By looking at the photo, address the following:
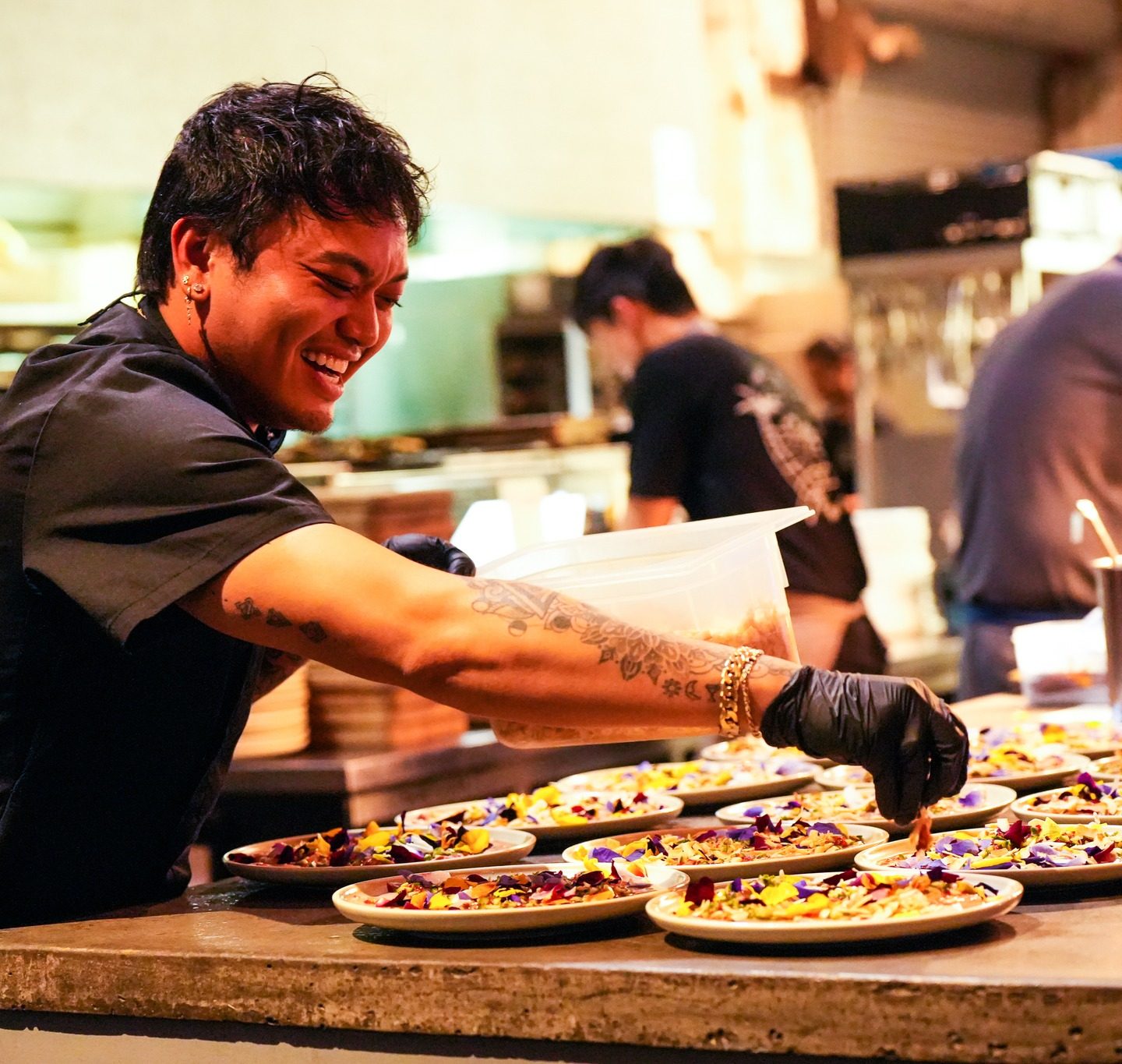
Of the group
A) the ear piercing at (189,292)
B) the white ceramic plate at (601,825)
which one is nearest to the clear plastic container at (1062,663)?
the white ceramic plate at (601,825)

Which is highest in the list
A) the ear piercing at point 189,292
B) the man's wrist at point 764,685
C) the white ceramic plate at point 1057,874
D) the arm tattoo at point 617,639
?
the ear piercing at point 189,292

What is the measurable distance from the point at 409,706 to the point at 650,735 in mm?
1719

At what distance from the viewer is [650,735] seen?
1.66 metres

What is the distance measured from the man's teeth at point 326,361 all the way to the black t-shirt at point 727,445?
6.52ft

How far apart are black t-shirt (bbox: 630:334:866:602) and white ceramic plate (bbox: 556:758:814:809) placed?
140 cm

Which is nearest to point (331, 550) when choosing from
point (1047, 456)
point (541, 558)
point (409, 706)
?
point (541, 558)

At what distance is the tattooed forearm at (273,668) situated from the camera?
2.15 meters

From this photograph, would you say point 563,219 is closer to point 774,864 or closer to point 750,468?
point 750,468

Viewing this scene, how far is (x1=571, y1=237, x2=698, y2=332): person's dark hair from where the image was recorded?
4.11 metres

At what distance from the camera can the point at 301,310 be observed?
1.80 meters

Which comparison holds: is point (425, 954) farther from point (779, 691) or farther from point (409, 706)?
point (409, 706)

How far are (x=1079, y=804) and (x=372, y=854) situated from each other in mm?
799

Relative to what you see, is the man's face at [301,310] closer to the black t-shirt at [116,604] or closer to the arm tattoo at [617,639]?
the black t-shirt at [116,604]

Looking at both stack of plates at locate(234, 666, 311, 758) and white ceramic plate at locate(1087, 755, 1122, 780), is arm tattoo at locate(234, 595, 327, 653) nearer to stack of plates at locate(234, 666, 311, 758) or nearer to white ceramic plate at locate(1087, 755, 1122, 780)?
white ceramic plate at locate(1087, 755, 1122, 780)
